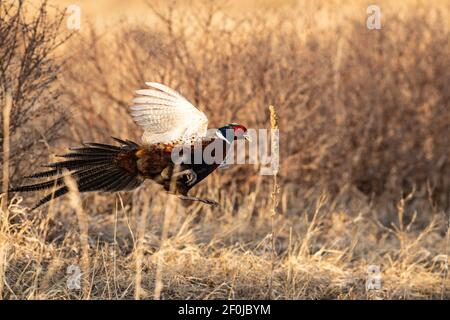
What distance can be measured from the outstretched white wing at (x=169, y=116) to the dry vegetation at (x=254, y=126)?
1.90ft

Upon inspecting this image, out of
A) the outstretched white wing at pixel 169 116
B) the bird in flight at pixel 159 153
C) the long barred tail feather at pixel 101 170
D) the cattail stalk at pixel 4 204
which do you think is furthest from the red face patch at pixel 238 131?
the cattail stalk at pixel 4 204

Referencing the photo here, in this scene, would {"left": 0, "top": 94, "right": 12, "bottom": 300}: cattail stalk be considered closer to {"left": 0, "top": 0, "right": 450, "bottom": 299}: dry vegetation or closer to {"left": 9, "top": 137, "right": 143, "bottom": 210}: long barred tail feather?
{"left": 0, "top": 0, "right": 450, "bottom": 299}: dry vegetation

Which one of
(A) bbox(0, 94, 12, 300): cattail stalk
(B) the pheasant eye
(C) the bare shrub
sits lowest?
(A) bbox(0, 94, 12, 300): cattail stalk

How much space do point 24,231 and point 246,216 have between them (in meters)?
2.11

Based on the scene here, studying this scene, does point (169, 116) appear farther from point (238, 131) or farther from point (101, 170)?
point (101, 170)

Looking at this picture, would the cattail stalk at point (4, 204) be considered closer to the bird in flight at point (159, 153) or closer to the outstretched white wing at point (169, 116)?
the bird in flight at point (159, 153)

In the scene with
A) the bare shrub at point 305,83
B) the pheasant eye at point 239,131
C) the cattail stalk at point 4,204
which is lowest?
the cattail stalk at point 4,204

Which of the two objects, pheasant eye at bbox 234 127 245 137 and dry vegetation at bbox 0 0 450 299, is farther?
dry vegetation at bbox 0 0 450 299

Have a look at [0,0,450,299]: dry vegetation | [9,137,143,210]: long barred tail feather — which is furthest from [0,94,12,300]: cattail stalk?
[9,137,143,210]: long barred tail feather

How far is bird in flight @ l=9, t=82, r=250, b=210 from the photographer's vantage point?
4.20 meters

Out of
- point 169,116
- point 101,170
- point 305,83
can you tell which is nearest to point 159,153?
point 169,116

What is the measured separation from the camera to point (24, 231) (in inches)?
205

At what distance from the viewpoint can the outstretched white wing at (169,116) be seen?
4.19 m

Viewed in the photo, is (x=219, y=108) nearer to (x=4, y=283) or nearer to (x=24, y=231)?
(x=24, y=231)
